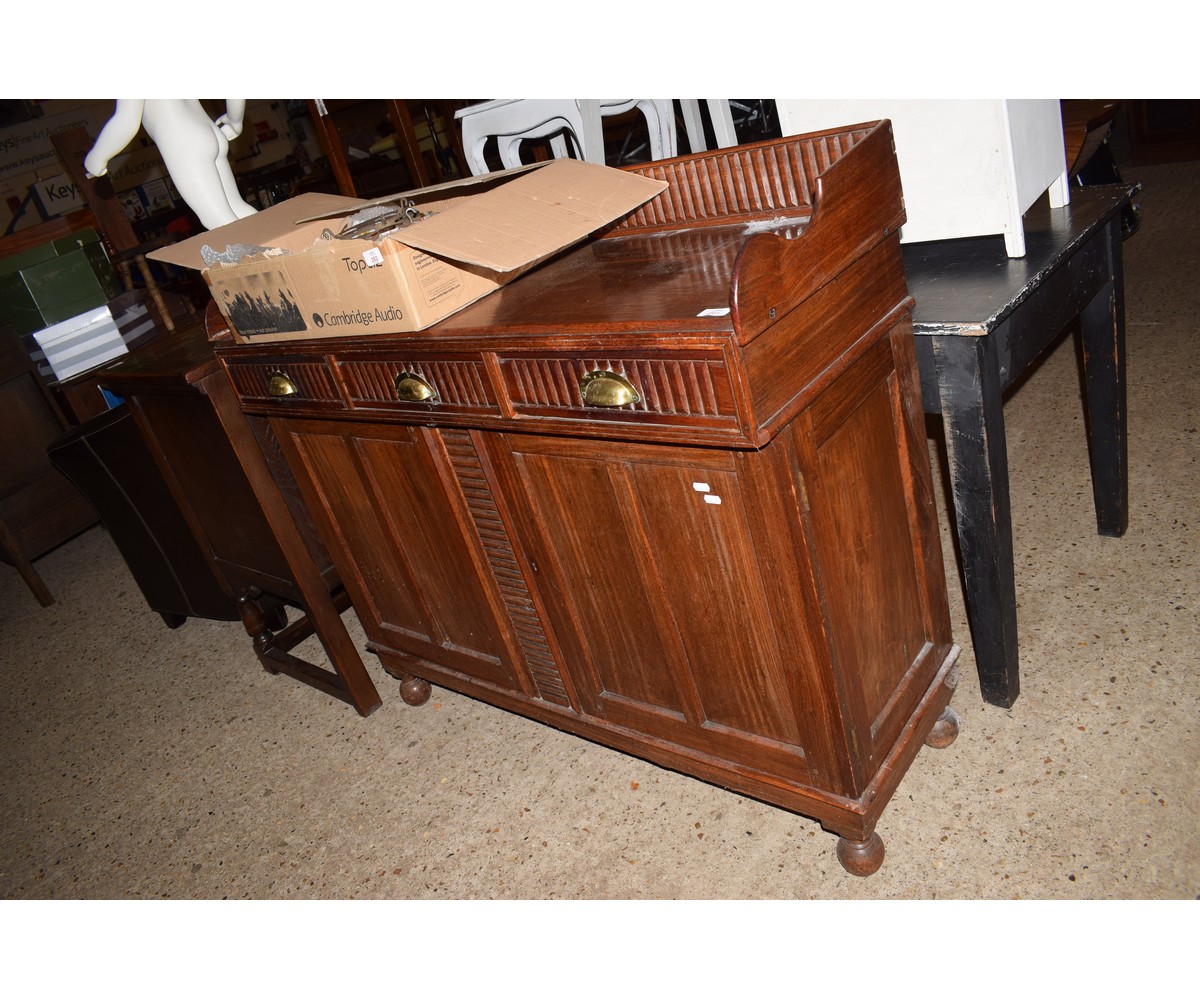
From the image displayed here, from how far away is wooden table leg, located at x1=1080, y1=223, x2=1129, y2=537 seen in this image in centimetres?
188

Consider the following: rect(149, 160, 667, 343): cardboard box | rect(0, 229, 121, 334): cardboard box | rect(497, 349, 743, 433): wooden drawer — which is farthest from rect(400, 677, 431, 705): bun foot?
rect(0, 229, 121, 334): cardboard box

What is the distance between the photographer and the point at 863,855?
1.49m

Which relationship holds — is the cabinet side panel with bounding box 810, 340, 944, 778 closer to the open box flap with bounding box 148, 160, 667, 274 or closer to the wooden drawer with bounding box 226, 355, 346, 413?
the open box flap with bounding box 148, 160, 667, 274

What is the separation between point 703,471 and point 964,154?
33.1 inches

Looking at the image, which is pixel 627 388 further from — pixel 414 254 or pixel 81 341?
pixel 81 341

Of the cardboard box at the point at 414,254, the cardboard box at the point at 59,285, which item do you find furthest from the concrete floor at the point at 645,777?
the cardboard box at the point at 59,285

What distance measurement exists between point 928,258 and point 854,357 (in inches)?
24.2

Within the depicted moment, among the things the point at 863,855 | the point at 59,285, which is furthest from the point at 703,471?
the point at 59,285

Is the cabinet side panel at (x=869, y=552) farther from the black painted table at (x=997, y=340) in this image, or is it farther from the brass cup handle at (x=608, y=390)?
the brass cup handle at (x=608, y=390)

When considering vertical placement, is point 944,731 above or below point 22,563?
below

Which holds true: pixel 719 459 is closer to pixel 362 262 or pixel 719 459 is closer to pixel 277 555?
pixel 362 262

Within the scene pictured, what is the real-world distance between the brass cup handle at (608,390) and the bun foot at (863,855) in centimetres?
84

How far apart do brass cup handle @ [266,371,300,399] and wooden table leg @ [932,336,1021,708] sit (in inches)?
49.6
